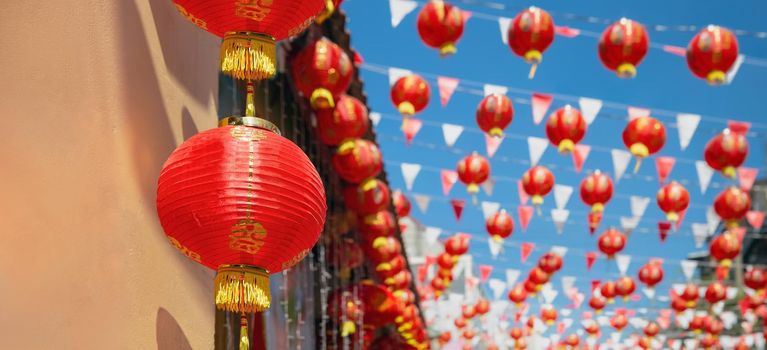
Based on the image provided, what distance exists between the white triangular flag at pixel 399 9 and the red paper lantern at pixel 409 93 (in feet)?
2.56

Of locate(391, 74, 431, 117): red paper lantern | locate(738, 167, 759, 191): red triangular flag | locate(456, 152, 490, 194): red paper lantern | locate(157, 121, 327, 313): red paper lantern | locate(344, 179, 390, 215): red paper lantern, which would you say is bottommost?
locate(157, 121, 327, 313): red paper lantern

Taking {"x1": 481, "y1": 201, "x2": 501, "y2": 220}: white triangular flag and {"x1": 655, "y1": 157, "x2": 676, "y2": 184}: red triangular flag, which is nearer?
{"x1": 655, "y1": 157, "x2": 676, "y2": 184}: red triangular flag

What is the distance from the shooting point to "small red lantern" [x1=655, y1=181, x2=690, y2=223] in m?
11.7

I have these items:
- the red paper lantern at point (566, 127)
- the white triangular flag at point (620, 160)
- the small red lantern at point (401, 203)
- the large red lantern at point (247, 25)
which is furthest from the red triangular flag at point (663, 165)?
the large red lantern at point (247, 25)

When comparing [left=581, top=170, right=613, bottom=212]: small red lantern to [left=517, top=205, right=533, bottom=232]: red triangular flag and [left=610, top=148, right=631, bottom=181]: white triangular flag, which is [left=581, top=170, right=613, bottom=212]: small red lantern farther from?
[left=517, top=205, right=533, bottom=232]: red triangular flag

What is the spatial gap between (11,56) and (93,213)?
64cm

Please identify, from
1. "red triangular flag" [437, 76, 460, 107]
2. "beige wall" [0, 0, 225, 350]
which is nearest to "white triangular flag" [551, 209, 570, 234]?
"red triangular flag" [437, 76, 460, 107]

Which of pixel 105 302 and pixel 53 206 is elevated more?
pixel 53 206

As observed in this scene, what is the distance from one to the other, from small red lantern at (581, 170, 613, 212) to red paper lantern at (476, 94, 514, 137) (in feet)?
9.26

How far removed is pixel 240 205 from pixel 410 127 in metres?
7.67

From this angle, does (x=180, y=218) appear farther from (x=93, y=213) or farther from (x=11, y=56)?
(x=11, y=56)

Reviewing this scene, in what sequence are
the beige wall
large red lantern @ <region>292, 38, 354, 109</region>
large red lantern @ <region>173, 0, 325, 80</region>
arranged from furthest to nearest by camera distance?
large red lantern @ <region>292, 38, 354, 109</region> → large red lantern @ <region>173, 0, 325, 80</region> → the beige wall

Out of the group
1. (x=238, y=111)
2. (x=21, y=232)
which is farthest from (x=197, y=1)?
(x=238, y=111)

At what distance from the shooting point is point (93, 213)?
3.29m
